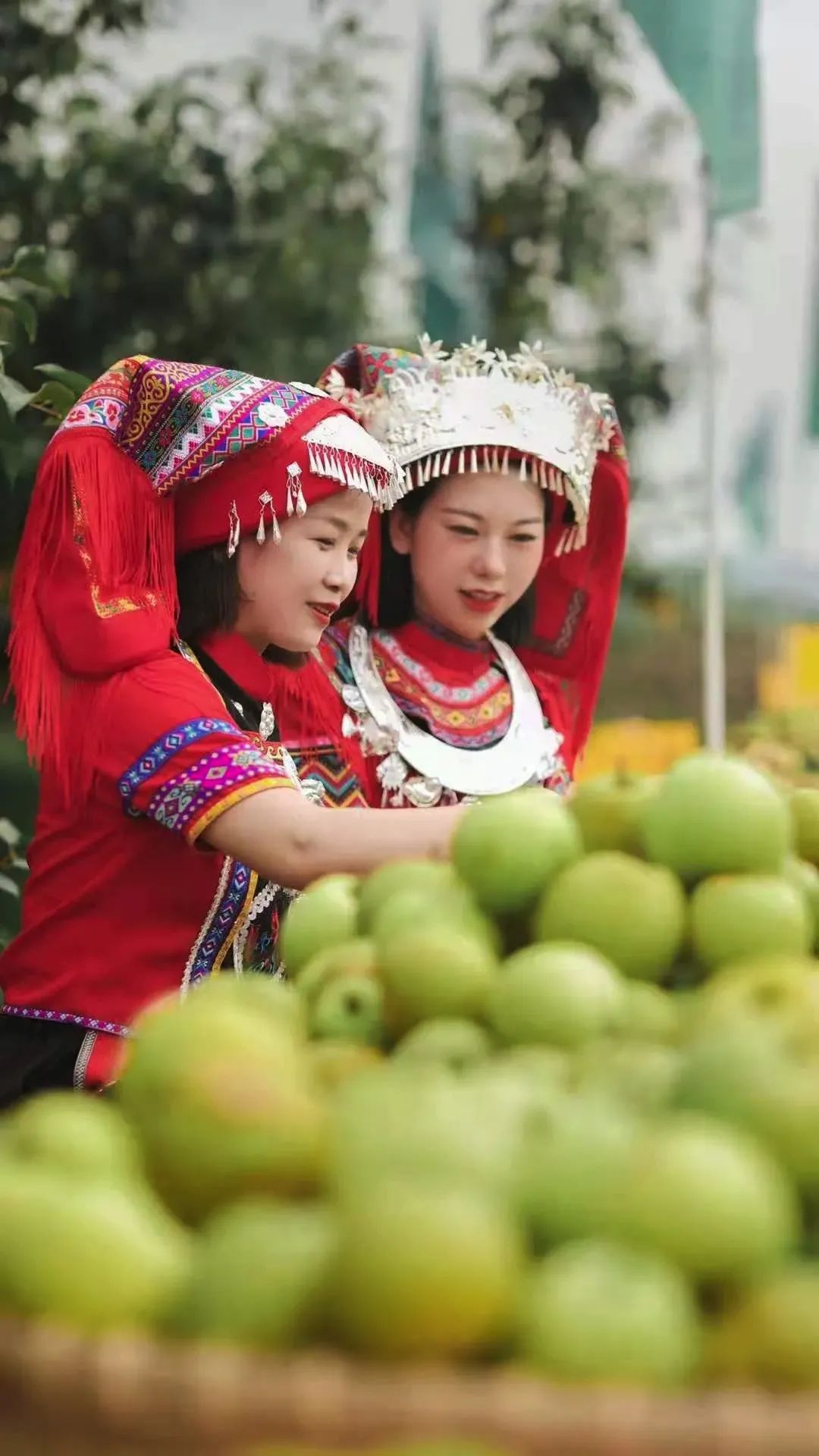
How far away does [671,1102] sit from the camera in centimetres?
81

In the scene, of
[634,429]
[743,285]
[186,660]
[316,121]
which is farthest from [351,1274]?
[743,285]

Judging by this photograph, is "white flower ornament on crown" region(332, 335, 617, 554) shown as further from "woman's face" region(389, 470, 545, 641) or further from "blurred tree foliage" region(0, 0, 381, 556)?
"blurred tree foliage" region(0, 0, 381, 556)

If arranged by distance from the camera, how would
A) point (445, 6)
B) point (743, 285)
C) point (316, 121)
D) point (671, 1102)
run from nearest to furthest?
1. point (671, 1102)
2. point (316, 121)
3. point (445, 6)
4. point (743, 285)

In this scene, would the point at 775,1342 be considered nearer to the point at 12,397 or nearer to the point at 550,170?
the point at 12,397

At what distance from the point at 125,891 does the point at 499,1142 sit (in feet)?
3.63

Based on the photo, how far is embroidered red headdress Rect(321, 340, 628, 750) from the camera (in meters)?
2.23

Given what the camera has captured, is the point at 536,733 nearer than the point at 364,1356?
No

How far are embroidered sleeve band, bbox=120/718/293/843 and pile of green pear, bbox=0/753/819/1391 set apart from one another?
0.57 meters

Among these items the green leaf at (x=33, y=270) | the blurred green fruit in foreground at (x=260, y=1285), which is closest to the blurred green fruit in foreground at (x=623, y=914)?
the blurred green fruit in foreground at (x=260, y=1285)

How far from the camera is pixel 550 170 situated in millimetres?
4191

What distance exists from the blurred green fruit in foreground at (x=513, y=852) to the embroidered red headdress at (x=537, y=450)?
1169mm

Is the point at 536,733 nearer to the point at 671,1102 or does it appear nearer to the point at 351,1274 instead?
the point at 671,1102

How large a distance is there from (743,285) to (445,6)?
1.15 meters

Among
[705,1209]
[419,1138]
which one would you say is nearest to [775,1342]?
[705,1209]
